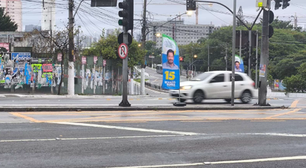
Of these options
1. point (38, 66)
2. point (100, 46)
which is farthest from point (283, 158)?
point (100, 46)

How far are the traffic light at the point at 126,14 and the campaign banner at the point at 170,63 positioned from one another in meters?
1.61

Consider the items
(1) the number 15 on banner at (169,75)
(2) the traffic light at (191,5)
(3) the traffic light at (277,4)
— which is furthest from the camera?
(2) the traffic light at (191,5)

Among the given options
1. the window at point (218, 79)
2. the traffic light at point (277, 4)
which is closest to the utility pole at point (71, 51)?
the window at point (218, 79)

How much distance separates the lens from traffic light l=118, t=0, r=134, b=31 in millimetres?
16223

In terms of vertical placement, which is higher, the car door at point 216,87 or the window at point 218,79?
the window at point 218,79

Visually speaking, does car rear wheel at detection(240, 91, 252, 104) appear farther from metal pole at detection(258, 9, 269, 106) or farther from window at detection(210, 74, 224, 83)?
metal pole at detection(258, 9, 269, 106)

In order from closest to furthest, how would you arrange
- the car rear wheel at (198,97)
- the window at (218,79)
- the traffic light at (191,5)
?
the car rear wheel at (198,97)
the window at (218,79)
the traffic light at (191,5)

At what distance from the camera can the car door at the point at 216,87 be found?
20.5 meters

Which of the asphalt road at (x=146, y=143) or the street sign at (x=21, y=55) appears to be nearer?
the asphalt road at (x=146, y=143)

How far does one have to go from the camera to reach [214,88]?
67.6 ft

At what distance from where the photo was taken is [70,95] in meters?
29.3

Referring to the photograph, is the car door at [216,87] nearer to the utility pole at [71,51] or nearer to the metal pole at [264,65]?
the metal pole at [264,65]

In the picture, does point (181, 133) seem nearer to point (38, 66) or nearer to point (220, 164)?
point (220, 164)

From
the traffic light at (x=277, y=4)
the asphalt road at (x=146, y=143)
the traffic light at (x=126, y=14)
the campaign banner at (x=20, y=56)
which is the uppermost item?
the traffic light at (x=277, y=4)
